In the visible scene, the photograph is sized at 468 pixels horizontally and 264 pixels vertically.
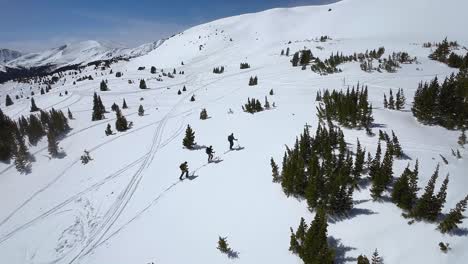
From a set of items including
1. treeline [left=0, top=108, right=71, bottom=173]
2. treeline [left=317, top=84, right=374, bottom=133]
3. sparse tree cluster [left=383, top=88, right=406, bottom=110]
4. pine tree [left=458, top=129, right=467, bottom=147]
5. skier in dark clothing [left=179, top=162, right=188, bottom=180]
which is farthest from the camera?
treeline [left=0, top=108, right=71, bottom=173]

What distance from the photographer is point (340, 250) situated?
841cm

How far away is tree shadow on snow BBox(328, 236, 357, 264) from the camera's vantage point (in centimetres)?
806

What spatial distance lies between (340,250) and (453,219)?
3.06 metres

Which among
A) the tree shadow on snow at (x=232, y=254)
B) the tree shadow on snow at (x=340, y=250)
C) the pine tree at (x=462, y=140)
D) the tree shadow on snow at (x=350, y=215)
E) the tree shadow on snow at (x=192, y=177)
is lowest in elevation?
the tree shadow on snow at (x=232, y=254)

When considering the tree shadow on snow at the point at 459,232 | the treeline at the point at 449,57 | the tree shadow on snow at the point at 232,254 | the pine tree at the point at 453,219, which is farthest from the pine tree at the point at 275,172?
the treeline at the point at 449,57

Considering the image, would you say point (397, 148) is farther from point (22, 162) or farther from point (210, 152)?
point (22, 162)

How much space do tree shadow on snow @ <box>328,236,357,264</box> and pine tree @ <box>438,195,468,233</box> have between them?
8.17 feet

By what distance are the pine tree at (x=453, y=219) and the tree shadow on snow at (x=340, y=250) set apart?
2.49m

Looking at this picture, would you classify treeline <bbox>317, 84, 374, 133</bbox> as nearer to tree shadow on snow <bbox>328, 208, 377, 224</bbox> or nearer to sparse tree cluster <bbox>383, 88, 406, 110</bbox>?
sparse tree cluster <bbox>383, 88, 406, 110</bbox>

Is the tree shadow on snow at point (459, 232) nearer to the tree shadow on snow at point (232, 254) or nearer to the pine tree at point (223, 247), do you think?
the tree shadow on snow at point (232, 254)

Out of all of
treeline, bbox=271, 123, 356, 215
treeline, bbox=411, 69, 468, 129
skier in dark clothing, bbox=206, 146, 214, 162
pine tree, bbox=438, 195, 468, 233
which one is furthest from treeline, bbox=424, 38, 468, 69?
skier in dark clothing, bbox=206, 146, 214, 162

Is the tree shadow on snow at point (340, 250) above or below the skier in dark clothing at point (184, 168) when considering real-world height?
below

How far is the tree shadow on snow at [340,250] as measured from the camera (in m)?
8.06

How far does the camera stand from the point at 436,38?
41344mm
